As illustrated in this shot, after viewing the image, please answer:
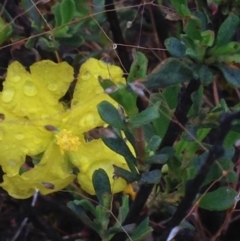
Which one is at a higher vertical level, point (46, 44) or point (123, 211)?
point (46, 44)

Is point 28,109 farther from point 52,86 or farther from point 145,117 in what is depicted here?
point 145,117

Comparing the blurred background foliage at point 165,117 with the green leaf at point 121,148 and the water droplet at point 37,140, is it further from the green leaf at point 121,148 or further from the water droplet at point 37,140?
the water droplet at point 37,140

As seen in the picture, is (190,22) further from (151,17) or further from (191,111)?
(151,17)

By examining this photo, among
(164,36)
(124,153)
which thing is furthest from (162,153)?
(164,36)

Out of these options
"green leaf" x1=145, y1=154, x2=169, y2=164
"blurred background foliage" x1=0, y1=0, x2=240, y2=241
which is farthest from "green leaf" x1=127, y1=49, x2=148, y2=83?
"green leaf" x1=145, y1=154, x2=169, y2=164

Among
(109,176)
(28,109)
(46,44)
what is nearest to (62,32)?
(46,44)

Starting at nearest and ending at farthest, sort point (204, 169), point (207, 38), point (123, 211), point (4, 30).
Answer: point (204, 169) → point (207, 38) → point (123, 211) → point (4, 30)

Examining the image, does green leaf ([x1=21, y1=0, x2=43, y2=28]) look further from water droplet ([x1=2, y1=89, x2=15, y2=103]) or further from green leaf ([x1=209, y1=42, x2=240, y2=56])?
green leaf ([x1=209, y1=42, x2=240, y2=56])
